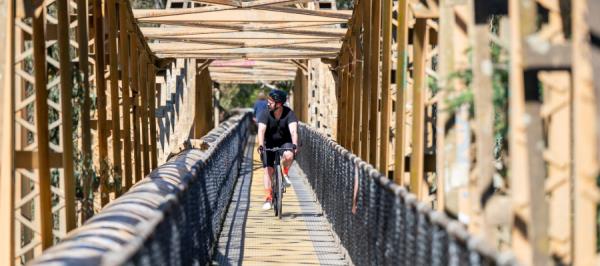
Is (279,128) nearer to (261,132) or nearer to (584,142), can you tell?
(261,132)

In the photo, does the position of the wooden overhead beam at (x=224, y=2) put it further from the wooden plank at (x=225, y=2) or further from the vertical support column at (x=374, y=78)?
the vertical support column at (x=374, y=78)

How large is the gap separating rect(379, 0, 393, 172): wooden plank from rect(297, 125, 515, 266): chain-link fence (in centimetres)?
32

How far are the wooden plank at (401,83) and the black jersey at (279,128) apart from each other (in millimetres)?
5856

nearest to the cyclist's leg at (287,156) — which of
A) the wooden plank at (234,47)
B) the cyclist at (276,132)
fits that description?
the cyclist at (276,132)

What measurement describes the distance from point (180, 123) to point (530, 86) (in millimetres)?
23367

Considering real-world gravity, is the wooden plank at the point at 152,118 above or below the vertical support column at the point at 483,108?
below

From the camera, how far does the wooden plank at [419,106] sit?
9570mm

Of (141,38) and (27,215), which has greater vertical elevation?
(141,38)

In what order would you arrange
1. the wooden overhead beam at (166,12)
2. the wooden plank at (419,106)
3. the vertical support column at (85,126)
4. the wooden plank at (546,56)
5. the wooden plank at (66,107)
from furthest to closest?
1. the wooden overhead beam at (166,12)
2. the vertical support column at (85,126)
3. the wooden plank at (66,107)
4. the wooden plank at (419,106)
5. the wooden plank at (546,56)

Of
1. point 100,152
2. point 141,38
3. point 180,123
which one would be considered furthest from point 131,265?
point 180,123

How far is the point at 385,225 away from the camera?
943 cm

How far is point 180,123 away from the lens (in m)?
29.1

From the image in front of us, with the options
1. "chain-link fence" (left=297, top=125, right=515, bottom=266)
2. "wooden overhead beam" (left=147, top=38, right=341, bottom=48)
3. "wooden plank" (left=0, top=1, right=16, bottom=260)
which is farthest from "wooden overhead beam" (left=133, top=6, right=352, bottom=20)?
"wooden plank" (left=0, top=1, right=16, bottom=260)

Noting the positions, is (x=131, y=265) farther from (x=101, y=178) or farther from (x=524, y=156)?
(x=101, y=178)
